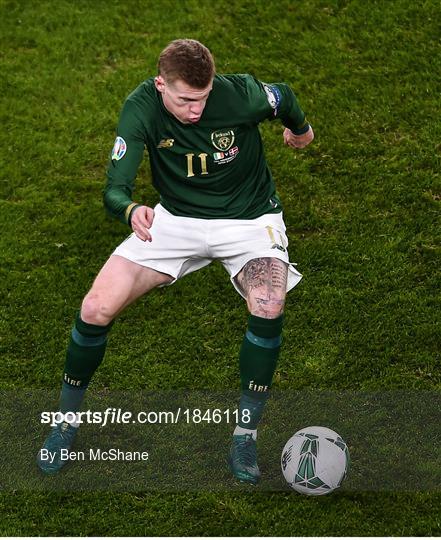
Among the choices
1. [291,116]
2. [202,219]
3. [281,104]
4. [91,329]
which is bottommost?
[91,329]

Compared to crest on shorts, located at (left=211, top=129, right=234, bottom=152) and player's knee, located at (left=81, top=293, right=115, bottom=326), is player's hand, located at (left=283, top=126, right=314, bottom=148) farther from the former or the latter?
player's knee, located at (left=81, top=293, right=115, bottom=326)

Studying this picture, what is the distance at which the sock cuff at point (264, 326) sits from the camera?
6.87m

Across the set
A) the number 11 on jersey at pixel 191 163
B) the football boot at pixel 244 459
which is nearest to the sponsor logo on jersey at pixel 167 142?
the number 11 on jersey at pixel 191 163

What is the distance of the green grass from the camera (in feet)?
22.6

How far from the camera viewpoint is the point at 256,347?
22.7ft

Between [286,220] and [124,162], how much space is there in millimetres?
2614

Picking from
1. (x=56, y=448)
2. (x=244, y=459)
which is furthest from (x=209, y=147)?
(x=56, y=448)

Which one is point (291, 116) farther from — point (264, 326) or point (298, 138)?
point (264, 326)

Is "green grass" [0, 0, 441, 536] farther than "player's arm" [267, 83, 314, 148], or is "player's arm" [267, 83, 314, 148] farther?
"player's arm" [267, 83, 314, 148]

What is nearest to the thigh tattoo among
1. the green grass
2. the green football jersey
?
the green football jersey

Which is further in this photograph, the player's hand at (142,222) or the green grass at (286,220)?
the green grass at (286,220)

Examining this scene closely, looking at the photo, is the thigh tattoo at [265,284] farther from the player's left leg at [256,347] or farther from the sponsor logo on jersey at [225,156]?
the sponsor logo on jersey at [225,156]

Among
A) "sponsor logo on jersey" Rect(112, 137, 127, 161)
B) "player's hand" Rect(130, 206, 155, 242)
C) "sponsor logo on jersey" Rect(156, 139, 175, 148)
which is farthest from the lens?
"sponsor logo on jersey" Rect(156, 139, 175, 148)

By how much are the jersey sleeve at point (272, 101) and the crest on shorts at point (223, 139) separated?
8.3 inches
